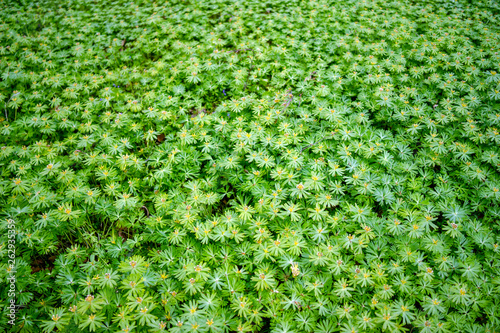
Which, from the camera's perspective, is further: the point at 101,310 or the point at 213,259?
the point at 213,259

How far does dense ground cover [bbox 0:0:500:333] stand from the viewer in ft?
7.47

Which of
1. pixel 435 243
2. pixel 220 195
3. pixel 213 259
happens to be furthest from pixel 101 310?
pixel 435 243

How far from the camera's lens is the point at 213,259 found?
8.07 ft

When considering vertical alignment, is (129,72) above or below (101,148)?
above

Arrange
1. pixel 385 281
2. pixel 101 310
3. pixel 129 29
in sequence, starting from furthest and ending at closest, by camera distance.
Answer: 1. pixel 129 29
2. pixel 385 281
3. pixel 101 310

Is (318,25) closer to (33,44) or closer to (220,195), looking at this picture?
(220,195)

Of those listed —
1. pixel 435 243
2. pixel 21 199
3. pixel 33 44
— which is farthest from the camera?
pixel 33 44

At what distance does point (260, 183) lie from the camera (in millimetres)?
2908

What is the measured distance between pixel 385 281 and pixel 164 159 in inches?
107

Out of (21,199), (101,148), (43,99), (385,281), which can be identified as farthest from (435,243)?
(43,99)

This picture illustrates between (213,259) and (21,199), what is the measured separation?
7.38 ft

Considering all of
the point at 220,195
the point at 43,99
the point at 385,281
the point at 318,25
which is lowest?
the point at 385,281

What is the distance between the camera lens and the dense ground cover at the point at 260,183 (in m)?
2.28

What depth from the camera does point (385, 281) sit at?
2330mm
